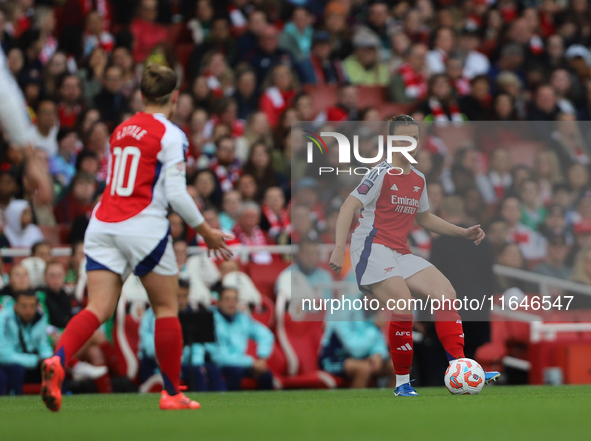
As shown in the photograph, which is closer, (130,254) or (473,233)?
(130,254)

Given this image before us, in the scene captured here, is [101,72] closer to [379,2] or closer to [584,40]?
[379,2]

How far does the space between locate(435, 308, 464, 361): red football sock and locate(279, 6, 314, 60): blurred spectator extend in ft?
25.4

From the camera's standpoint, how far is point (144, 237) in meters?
5.44

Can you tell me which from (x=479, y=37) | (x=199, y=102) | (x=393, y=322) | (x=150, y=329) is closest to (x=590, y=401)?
(x=393, y=322)

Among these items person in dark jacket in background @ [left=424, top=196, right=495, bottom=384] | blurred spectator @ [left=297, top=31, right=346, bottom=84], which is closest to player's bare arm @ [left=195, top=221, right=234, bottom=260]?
person in dark jacket in background @ [left=424, top=196, right=495, bottom=384]

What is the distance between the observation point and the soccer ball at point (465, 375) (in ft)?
21.6

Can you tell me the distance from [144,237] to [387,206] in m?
2.21

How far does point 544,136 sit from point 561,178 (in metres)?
1.44

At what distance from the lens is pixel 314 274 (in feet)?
30.6

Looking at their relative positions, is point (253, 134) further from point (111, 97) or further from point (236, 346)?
point (236, 346)

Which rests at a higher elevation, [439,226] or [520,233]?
[439,226]

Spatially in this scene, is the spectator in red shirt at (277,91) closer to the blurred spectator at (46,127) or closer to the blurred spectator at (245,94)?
the blurred spectator at (245,94)

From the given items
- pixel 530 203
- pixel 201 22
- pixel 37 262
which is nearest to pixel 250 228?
pixel 37 262

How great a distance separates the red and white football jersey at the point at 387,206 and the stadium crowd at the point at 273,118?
2.29ft
